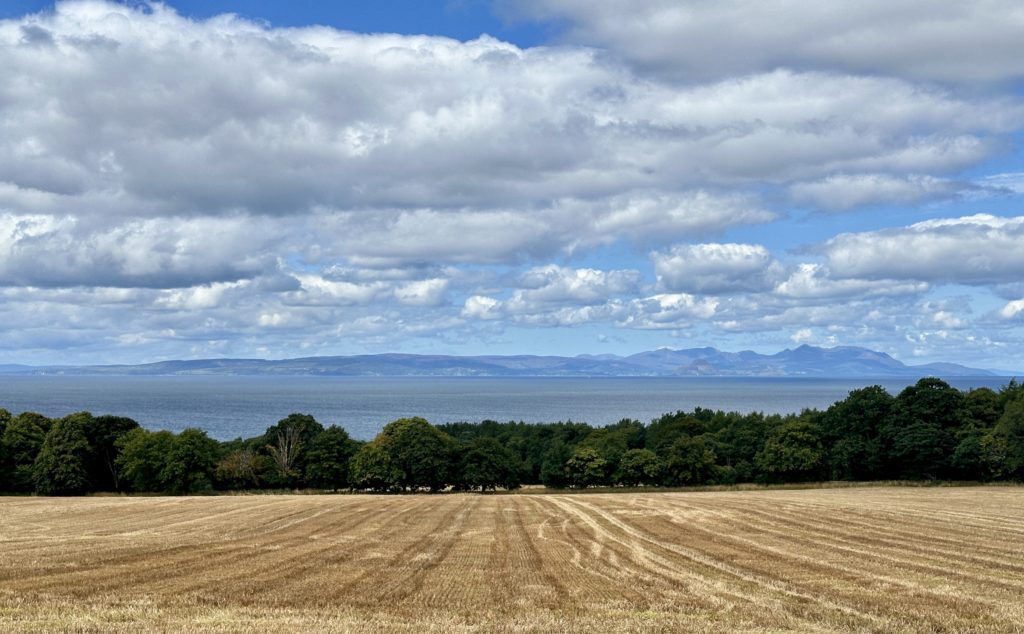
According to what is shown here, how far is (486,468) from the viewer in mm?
92250

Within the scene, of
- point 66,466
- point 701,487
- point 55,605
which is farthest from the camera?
point 701,487

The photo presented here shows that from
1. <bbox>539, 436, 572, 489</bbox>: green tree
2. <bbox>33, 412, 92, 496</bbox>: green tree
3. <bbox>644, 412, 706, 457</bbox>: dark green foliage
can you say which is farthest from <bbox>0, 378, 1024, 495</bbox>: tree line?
<bbox>644, 412, 706, 457</bbox>: dark green foliage

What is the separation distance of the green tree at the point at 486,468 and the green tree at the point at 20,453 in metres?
44.9

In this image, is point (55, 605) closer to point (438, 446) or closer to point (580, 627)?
point (580, 627)

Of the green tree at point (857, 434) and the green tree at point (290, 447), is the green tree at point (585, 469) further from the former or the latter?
the green tree at point (290, 447)

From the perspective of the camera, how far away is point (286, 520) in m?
41.8

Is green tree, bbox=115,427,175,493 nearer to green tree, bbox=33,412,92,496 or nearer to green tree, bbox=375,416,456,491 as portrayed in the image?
green tree, bbox=33,412,92,496

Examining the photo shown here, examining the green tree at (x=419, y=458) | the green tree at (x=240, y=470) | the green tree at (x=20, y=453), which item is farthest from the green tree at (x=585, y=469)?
the green tree at (x=20, y=453)

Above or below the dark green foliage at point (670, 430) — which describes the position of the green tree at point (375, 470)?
below

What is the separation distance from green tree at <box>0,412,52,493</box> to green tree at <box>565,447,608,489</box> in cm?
5817

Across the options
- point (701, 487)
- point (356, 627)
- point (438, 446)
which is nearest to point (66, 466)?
point (438, 446)

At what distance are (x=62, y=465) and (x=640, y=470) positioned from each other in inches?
2447

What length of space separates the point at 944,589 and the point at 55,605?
21706mm

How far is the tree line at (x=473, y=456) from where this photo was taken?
8131 cm
